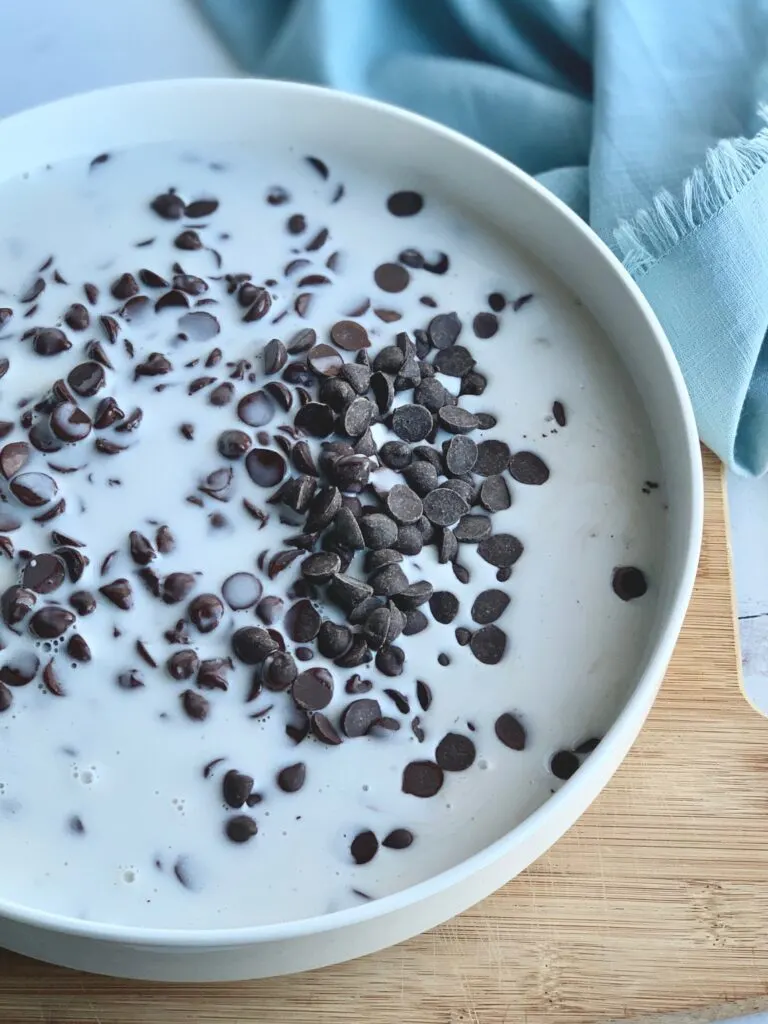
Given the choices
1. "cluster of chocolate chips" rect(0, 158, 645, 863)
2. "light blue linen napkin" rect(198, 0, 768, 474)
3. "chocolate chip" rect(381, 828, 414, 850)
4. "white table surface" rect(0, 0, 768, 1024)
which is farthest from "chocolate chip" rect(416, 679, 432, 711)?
Answer: "white table surface" rect(0, 0, 768, 1024)

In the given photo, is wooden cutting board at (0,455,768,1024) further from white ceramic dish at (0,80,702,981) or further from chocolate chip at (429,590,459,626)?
chocolate chip at (429,590,459,626)

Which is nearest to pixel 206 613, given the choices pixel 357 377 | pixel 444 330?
pixel 357 377

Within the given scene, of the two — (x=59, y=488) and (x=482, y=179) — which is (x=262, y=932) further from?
(x=482, y=179)

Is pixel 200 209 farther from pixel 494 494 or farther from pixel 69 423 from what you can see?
pixel 494 494

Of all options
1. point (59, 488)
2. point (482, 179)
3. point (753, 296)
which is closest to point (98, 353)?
point (59, 488)

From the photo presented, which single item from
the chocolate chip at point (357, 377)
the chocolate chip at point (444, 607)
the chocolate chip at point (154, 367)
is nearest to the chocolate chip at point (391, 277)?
the chocolate chip at point (357, 377)

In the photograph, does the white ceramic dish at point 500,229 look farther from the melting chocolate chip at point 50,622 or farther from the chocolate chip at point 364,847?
the melting chocolate chip at point 50,622

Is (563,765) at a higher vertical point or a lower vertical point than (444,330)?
lower
